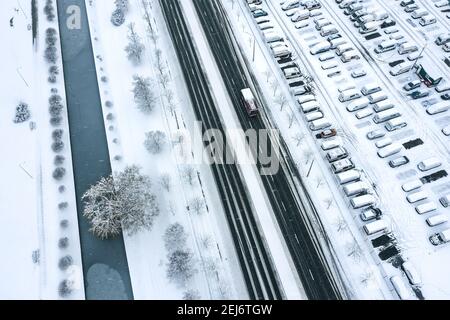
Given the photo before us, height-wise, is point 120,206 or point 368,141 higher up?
point 120,206

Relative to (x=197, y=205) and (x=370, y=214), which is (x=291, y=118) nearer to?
(x=370, y=214)

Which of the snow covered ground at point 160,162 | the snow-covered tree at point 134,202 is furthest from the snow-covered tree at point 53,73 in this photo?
the snow-covered tree at point 134,202

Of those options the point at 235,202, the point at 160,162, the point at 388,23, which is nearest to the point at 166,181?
the point at 160,162

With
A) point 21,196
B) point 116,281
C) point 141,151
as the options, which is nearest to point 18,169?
point 21,196

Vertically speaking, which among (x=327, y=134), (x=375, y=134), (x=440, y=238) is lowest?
(x=440, y=238)

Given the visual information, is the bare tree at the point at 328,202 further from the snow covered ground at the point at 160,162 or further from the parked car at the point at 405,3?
the parked car at the point at 405,3

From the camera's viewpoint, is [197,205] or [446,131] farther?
[446,131]

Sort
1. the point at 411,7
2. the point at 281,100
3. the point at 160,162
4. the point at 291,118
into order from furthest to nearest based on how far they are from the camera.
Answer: the point at 411,7 → the point at 281,100 → the point at 291,118 → the point at 160,162
